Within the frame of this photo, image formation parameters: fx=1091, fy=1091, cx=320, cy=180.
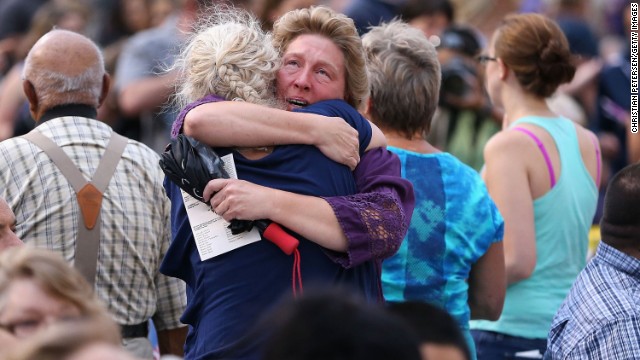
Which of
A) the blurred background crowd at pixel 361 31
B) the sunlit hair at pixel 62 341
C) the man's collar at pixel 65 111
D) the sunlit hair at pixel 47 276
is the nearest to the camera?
the sunlit hair at pixel 62 341

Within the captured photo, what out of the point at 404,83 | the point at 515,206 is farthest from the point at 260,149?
the point at 515,206

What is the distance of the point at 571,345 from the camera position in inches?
139

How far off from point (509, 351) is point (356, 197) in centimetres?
159

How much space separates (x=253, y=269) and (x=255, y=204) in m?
0.20

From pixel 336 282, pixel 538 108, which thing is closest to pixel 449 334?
pixel 336 282

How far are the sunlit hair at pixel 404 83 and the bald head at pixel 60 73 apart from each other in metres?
1.12

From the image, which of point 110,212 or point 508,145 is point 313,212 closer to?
point 110,212

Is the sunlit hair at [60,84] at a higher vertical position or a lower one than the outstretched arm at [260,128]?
lower

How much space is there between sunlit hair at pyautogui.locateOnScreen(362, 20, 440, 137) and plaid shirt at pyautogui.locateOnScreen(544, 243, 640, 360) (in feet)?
2.88

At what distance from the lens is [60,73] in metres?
4.29

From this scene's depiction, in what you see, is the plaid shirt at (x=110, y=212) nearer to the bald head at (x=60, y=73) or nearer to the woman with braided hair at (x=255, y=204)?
the bald head at (x=60, y=73)

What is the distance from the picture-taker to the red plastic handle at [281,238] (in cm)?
317

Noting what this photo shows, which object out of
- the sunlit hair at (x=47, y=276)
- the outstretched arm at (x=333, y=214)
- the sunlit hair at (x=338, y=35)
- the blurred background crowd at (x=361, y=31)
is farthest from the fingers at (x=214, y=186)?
the blurred background crowd at (x=361, y=31)

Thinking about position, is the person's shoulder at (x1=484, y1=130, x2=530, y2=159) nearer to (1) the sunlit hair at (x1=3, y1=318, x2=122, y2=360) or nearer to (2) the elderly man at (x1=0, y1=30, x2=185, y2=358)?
(2) the elderly man at (x1=0, y1=30, x2=185, y2=358)
